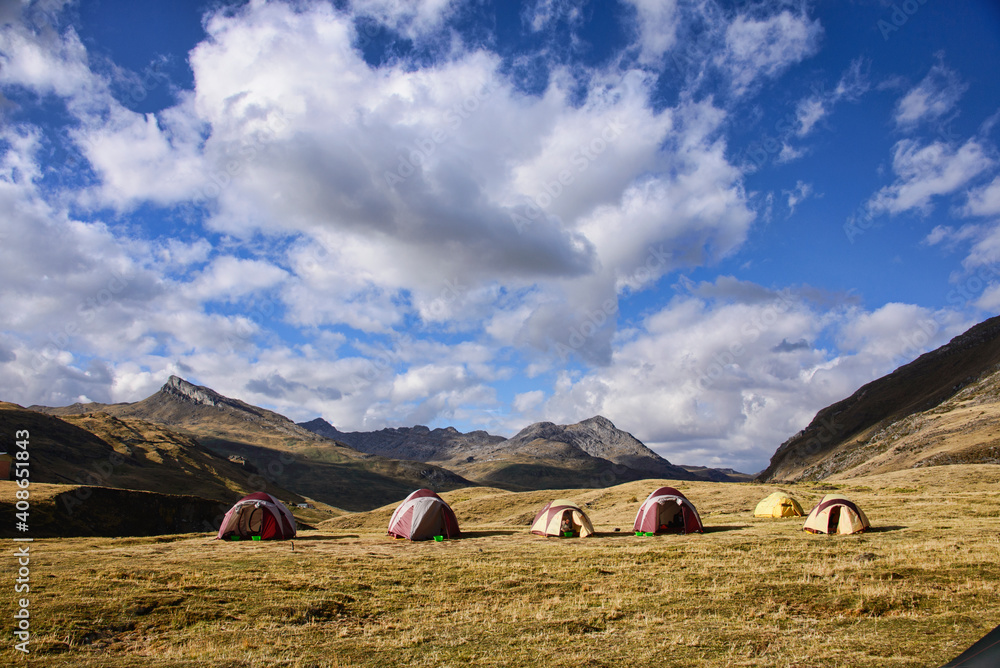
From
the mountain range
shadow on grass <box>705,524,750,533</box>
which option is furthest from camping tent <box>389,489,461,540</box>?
the mountain range

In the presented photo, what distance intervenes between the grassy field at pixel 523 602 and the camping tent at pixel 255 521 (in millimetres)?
4276

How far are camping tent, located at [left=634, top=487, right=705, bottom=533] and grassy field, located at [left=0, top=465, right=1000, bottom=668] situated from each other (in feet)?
14.1

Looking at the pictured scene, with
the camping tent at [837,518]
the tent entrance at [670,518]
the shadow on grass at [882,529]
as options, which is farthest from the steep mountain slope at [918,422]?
the tent entrance at [670,518]

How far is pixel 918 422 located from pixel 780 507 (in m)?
100

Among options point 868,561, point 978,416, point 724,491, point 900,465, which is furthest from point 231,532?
point 978,416

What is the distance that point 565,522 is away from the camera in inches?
1364

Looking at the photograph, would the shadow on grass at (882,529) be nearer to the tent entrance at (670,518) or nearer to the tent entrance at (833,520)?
the tent entrance at (833,520)

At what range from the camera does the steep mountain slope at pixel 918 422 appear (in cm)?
8838

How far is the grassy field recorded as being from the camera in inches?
471

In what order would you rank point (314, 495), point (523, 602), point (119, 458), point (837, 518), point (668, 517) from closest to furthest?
point (523, 602)
point (837, 518)
point (668, 517)
point (119, 458)
point (314, 495)

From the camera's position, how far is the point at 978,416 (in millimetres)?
94375

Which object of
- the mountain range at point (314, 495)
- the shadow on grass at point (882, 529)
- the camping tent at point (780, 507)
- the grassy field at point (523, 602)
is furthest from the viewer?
the mountain range at point (314, 495)

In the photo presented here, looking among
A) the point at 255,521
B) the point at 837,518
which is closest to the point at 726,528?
the point at 837,518

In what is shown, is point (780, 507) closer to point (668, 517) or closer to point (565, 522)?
point (668, 517)
